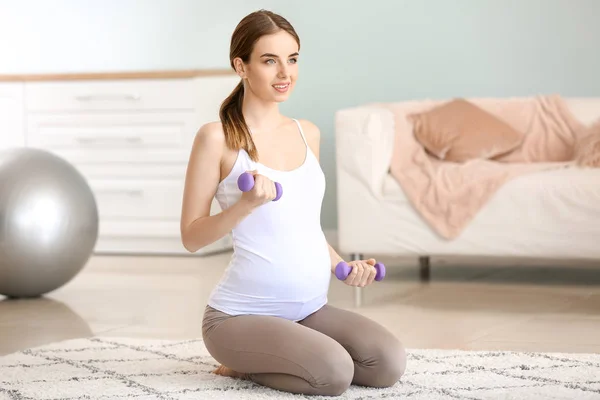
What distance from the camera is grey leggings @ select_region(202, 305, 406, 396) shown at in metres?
2.05

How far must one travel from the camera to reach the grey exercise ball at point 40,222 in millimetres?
3521

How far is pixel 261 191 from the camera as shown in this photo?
1908mm

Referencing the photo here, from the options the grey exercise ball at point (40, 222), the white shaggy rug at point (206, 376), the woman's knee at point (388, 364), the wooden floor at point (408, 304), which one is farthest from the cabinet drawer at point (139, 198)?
the woman's knee at point (388, 364)

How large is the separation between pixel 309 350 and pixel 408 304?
1.50 metres

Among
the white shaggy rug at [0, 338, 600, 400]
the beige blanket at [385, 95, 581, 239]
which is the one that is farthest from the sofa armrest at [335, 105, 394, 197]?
the white shaggy rug at [0, 338, 600, 400]

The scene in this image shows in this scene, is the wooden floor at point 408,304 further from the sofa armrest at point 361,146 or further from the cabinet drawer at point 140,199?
the sofa armrest at point 361,146

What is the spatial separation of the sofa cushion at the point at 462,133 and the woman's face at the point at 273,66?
2.02 meters

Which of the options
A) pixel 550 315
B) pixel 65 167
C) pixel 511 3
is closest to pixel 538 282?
pixel 550 315

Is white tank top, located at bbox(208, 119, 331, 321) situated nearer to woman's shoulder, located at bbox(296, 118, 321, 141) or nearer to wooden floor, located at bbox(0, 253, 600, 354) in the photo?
woman's shoulder, located at bbox(296, 118, 321, 141)

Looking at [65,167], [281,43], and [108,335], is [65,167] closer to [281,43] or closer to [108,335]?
[108,335]

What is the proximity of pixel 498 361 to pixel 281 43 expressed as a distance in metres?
0.94

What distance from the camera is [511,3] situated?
4.87 metres

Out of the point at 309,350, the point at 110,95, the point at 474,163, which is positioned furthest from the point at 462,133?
the point at 309,350

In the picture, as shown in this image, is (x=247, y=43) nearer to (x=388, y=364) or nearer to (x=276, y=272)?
(x=276, y=272)
